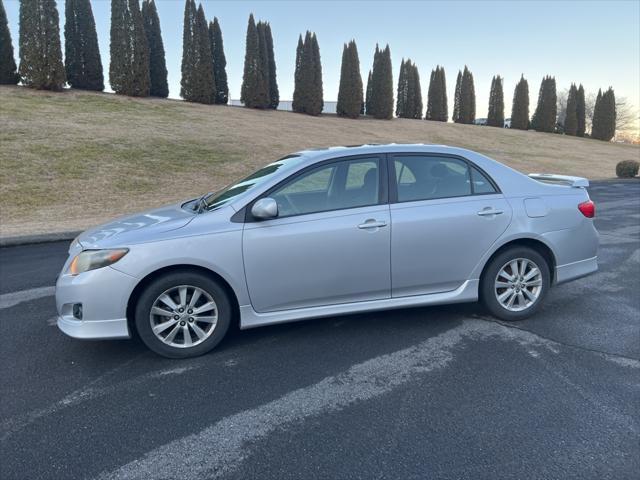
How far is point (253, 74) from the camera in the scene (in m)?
34.6

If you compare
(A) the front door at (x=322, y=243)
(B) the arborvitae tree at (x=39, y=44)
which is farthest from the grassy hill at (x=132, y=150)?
(A) the front door at (x=322, y=243)

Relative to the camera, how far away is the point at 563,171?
27.3 metres

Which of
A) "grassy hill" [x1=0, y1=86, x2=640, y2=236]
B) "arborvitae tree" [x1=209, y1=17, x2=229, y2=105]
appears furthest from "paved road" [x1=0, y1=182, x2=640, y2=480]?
"arborvitae tree" [x1=209, y1=17, x2=229, y2=105]

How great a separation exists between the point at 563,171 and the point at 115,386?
96.1ft

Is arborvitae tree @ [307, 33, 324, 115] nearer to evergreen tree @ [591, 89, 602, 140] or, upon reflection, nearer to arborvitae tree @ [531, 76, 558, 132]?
arborvitae tree @ [531, 76, 558, 132]

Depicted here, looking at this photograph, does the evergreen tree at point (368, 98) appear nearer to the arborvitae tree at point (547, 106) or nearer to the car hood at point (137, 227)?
the arborvitae tree at point (547, 106)

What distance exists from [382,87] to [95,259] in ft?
137

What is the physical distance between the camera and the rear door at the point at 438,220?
12.7 feet

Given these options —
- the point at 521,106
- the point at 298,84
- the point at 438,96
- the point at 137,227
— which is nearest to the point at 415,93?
the point at 438,96

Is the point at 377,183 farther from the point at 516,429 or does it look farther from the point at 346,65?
the point at 346,65

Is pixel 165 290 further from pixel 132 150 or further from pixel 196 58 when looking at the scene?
pixel 196 58

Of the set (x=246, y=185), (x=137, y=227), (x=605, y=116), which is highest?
(x=605, y=116)

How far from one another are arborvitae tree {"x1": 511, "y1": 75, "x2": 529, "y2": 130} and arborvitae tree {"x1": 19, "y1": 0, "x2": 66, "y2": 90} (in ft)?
147

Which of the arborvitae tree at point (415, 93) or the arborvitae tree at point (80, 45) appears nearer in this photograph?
the arborvitae tree at point (80, 45)
